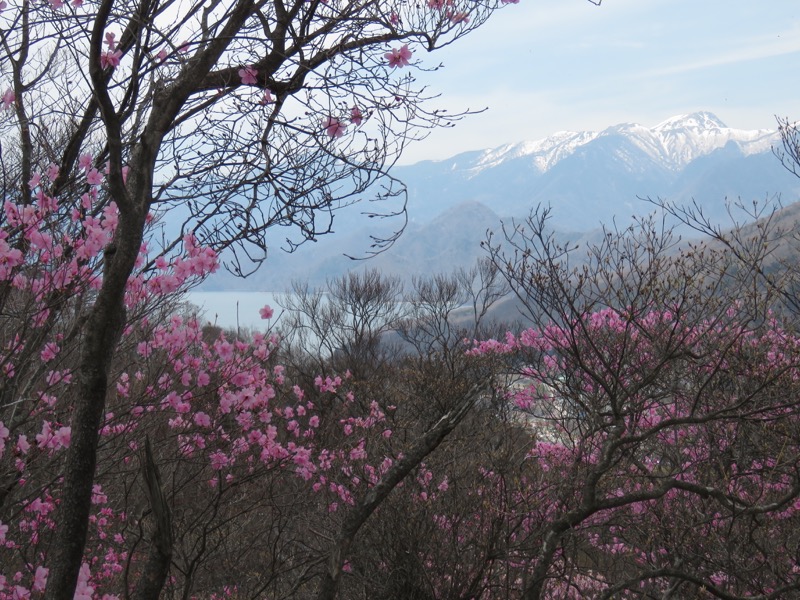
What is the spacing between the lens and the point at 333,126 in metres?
3.93

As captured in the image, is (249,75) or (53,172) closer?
(249,75)

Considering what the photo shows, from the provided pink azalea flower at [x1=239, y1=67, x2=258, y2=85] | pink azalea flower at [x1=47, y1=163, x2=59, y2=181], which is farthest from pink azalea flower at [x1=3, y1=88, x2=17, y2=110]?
pink azalea flower at [x1=239, y1=67, x2=258, y2=85]

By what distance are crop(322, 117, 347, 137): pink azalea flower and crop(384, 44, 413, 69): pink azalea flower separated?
493 millimetres

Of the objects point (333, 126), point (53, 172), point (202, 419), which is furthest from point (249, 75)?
point (202, 419)

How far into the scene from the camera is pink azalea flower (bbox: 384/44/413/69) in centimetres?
405

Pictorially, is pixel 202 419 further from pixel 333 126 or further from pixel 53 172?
pixel 333 126

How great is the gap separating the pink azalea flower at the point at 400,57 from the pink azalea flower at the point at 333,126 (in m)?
0.49

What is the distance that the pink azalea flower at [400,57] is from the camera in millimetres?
4055

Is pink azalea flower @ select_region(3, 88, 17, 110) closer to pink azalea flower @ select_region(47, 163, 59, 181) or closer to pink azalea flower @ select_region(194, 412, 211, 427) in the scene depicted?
pink azalea flower @ select_region(47, 163, 59, 181)

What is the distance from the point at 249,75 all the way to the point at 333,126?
548 mm

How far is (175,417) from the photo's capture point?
24.2ft

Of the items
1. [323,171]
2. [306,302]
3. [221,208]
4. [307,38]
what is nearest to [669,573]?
[323,171]

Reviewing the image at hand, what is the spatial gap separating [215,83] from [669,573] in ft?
12.9

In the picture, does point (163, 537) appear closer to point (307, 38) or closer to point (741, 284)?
point (307, 38)
